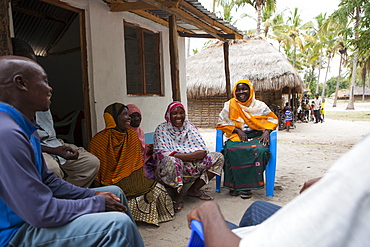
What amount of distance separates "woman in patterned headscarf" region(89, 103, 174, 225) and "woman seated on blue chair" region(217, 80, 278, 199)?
1146 millimetres

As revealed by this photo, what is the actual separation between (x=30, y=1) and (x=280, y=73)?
1007 cm

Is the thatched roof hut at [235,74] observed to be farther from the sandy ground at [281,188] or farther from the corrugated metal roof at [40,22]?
the corrugated metal roof at [40,22]

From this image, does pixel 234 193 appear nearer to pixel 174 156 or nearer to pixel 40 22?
pixel 174 156

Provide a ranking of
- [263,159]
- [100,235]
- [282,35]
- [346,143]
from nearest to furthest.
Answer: [100,235] < [263,159] < [346,143] < [282,35]

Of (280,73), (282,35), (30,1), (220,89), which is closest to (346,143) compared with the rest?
(280,73)

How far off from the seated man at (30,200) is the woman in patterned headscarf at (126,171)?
57.7 inches

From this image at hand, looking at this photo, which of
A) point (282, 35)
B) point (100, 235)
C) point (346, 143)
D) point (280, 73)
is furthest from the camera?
point (282, 35)

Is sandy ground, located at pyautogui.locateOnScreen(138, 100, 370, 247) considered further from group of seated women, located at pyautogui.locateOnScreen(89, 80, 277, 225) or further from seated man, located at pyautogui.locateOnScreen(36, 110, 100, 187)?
seated man, located at pyautogui.locateOnScreen(36, 110, 100, 187)

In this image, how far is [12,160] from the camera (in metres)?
1.22

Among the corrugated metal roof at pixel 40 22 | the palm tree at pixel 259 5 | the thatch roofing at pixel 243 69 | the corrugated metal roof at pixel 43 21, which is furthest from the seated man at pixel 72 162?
the palm tree at pixel 259 5

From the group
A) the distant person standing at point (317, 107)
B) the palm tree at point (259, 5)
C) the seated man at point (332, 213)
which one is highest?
the palm tree at point (259, 5)

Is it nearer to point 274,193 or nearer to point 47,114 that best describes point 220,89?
point 274,193

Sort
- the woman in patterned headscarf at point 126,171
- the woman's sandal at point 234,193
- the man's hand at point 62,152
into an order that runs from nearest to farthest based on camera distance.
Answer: the man's hand at point 62,152, the woman in patterned headscarf at point 126,171, the woman's sandal at point 234,193

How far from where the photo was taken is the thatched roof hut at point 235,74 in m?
12.6
